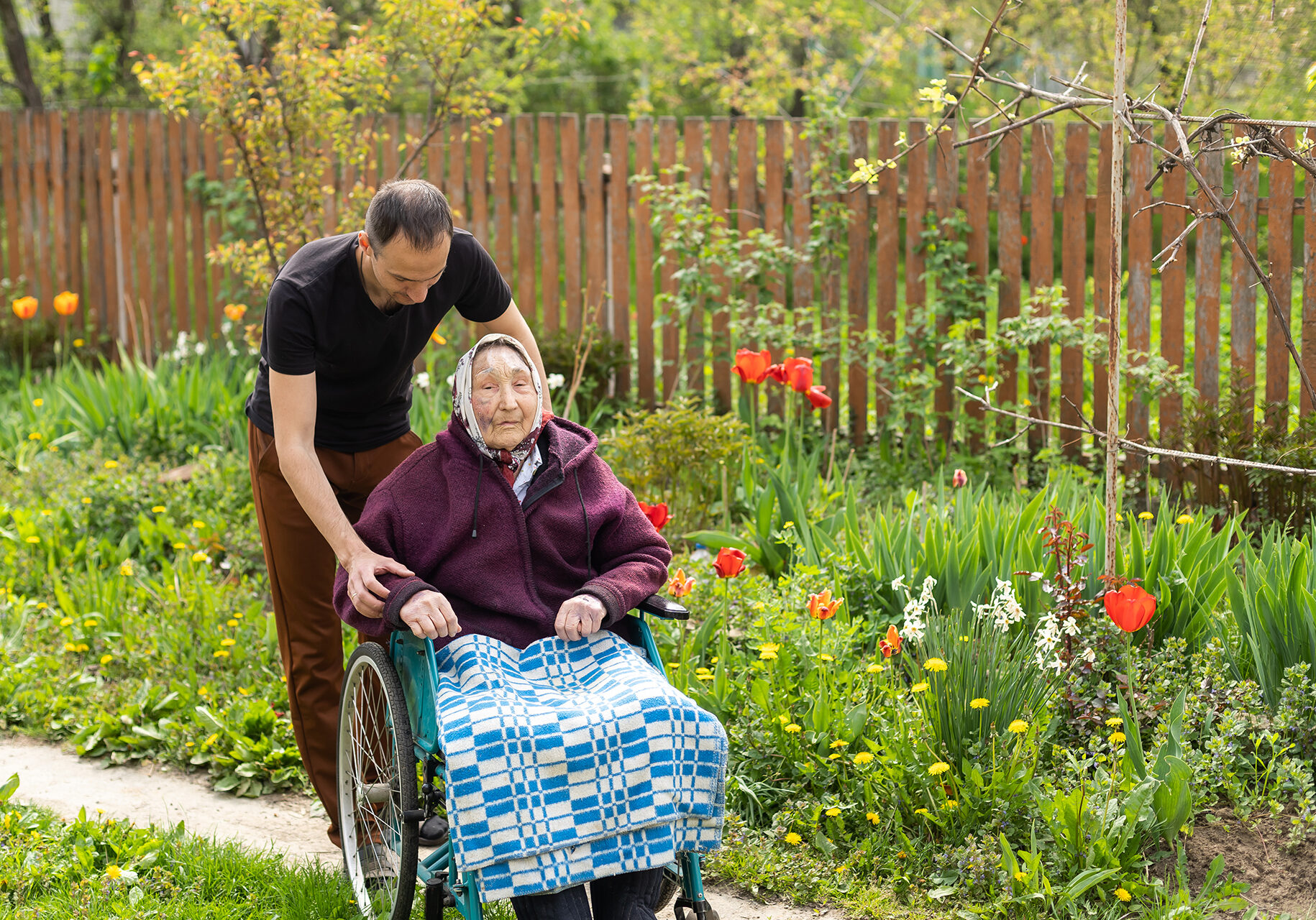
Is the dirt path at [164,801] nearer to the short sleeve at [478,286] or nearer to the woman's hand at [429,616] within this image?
the woman's hand at [429,616]

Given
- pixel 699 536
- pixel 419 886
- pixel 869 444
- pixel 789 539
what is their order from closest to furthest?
pixel 419 886 < pixel 789 539 < pixel 699 536 < pixel 869 444

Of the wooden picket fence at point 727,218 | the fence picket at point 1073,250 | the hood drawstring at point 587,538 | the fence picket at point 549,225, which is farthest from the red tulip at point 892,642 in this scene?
the fence picket at point 549,225

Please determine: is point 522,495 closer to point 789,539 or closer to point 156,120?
point 789,539

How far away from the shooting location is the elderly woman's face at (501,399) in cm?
258

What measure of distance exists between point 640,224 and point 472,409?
134 inches

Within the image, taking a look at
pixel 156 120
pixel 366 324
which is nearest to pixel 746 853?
pixel 366 324

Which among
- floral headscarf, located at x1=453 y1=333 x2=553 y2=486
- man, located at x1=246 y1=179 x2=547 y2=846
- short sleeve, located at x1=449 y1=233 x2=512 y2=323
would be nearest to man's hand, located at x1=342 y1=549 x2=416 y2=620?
man, located at x1=246 y1=179 x2=547 y2=846

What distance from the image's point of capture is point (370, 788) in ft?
8.24

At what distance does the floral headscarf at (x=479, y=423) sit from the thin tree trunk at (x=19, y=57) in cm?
747

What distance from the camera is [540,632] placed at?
252cm

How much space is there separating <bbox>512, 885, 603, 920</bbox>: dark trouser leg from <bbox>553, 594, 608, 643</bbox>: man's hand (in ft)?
1.63

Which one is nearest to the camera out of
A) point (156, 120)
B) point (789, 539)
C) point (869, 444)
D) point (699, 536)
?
point (789, 539)

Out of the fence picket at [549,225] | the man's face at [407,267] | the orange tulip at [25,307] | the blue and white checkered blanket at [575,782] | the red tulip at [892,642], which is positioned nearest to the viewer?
the blue and white checkered blanket at [575,782]

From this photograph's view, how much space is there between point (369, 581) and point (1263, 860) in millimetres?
2020
